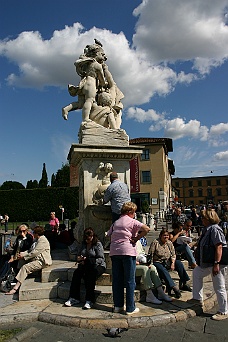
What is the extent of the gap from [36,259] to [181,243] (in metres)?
2.94

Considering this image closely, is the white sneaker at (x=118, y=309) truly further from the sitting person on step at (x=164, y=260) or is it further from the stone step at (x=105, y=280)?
the sitting person on step at (x=164, y=260)

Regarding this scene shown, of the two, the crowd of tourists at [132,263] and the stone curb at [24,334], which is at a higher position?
the crowd of tourists at [132,263]

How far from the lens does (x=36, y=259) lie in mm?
5656

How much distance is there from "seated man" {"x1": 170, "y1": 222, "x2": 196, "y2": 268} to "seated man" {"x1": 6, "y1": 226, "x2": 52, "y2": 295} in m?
2.57

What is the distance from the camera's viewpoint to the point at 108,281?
5.05m

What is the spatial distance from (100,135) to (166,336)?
427 centimetres

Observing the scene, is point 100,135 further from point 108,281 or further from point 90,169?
point 108,281

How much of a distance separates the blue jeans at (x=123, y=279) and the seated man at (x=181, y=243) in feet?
7.71

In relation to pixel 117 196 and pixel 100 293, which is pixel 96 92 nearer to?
pixel 117 196

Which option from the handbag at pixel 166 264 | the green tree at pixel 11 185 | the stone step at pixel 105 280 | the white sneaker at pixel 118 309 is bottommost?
the white sneaker at pixel 118 309

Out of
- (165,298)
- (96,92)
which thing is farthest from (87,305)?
(96,92)

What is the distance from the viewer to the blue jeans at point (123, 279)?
4227mm

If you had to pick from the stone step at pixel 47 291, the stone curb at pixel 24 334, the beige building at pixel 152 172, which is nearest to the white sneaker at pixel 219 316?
the stone step at pixel 47 291

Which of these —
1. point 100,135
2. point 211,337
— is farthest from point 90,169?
point 211,337
